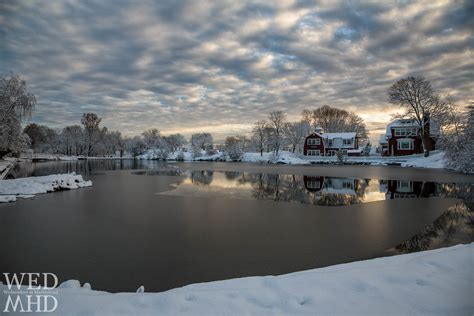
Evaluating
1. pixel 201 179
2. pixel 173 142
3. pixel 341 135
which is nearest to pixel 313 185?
pixel 201 179

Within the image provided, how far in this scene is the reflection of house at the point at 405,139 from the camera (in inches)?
2064

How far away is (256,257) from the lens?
633cm

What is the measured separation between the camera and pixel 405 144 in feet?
177

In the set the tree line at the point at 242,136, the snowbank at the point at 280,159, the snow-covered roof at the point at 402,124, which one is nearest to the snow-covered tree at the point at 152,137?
the tree line at the point at 242,136

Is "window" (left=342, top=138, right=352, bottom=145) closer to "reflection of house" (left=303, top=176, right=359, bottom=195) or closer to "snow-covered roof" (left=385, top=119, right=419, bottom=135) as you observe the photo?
"snow-covered roof" (left=385, top=119, right=419, bottom=135)

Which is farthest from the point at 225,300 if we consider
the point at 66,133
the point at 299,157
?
the point at 66,133

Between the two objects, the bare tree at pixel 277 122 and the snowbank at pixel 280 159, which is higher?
the bare tree at pixel 277 122

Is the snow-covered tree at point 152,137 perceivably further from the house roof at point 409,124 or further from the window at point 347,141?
the house roof at point 409,124

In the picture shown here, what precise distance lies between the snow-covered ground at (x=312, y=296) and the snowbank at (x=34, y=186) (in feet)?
43.7

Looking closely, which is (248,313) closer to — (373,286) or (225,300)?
(225,300)

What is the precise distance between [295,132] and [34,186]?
7603 centimetres

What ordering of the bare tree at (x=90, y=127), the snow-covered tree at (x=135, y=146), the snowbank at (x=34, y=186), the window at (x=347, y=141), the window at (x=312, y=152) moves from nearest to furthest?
the snowbank at (x=34, y=186) < the window at (x=347, y=141) < the window at (x=312, y=152) < the bare tree at (x=90, y=127) < the snow-covered tree at (x=135, y=146)

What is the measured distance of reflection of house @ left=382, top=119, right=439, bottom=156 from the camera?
172ft

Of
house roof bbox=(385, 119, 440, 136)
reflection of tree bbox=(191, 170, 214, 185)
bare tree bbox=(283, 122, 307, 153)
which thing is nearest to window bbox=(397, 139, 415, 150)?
house roof bbox=(385, 119, 440, 136)
